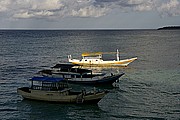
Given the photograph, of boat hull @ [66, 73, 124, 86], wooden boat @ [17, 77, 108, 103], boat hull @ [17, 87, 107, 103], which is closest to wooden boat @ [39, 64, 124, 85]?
boat hull @ [66, 73, 124, 86]

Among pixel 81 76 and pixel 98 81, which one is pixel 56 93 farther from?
pixel 98 81

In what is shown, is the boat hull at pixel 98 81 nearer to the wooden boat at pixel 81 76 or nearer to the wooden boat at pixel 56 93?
the wooden boat at pixel 81 76

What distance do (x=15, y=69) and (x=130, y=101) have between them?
1332 inches

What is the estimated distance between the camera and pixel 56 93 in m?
37.2

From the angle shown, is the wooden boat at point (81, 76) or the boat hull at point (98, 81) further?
the wooden boat at point (81, 76)

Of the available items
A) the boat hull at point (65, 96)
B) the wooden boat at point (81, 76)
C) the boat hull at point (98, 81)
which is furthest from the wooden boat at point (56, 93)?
the wooden boat at point (81, 76)

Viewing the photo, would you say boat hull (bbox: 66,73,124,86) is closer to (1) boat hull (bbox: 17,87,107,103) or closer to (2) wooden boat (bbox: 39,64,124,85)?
(2) wooden boat (bbox: 39,64,124,85)

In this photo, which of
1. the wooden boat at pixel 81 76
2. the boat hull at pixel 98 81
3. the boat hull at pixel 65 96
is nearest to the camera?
the boat hull at pixel 65 96

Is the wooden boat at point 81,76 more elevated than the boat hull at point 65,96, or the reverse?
the wooden boat at point 81,76

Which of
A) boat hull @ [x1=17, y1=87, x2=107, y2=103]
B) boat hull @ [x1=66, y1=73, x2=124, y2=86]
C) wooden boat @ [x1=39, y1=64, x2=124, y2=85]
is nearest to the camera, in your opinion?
boat hull @ [x1=17, y1=87, x2=107, y2=103]

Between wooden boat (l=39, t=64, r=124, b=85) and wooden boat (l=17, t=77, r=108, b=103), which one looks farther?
wooden boat (l=39, t=64, r=124, b=85)

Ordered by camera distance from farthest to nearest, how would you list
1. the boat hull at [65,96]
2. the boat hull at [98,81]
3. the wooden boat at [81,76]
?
1. the wooden boat at [81,76]
2. the boat hull at [98,81]
3. the boat hull at [65,96]

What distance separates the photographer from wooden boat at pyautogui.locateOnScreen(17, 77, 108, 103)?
36812 mm

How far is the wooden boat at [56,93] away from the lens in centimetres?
3681
